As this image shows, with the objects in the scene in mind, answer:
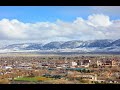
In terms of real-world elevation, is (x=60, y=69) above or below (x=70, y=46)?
below

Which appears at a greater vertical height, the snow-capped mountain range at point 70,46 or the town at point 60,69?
the snow-capped mountain range at point 70,46

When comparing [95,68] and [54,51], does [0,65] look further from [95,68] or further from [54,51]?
[95,68]
